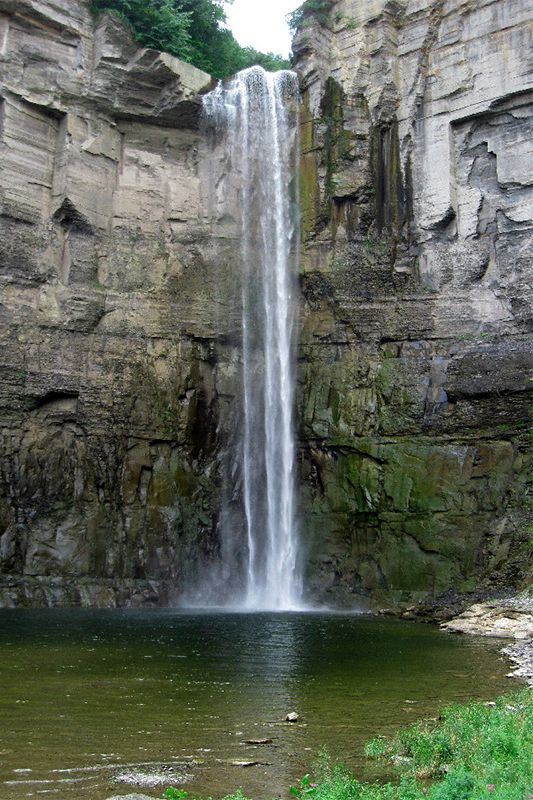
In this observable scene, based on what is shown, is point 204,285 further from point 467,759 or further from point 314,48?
point 467,759

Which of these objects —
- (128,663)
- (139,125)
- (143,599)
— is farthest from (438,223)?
(128,663)

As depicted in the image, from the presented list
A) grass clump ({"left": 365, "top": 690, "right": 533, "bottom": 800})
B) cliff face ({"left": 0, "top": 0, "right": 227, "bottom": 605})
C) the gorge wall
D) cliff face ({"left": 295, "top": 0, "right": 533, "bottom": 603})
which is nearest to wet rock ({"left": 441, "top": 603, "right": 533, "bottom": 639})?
cliff face ({"left": 295, "top": 0, "right": 533, "bottom": 603})

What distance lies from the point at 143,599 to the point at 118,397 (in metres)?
6.72

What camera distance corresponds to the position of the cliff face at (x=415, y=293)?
2495cm

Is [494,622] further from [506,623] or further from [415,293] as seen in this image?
[415,293]

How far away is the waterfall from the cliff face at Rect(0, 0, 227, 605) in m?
1.23

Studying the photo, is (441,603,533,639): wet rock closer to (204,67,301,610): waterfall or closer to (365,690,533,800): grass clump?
(204,67,301,610): waterfall

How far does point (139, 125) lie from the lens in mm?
30766

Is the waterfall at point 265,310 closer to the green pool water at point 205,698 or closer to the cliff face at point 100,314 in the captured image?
the cliff face at point 100,314

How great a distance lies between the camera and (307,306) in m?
29.6

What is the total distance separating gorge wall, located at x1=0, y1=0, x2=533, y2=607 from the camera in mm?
25500

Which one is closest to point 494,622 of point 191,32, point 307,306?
point 307,306

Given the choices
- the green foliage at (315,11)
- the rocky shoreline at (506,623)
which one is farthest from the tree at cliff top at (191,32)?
the rocky shoreline at (506,623)

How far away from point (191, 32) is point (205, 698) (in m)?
30.4
